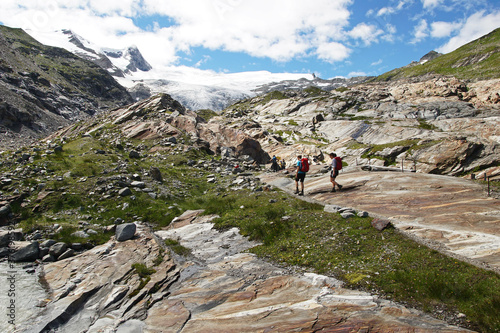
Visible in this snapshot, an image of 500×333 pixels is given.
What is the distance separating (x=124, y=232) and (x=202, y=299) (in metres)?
7.59

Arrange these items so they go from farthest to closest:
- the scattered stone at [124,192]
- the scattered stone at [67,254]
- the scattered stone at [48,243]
→ the scattered stone at [124,192]
the scattered stone at [48,243]
the scattered stone at [67,254]

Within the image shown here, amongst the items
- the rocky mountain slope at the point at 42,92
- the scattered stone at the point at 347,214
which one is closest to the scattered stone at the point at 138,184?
the scattered stone at the point at 347,214

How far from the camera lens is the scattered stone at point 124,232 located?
14383 millimetres

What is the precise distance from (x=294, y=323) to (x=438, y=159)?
47.2 m

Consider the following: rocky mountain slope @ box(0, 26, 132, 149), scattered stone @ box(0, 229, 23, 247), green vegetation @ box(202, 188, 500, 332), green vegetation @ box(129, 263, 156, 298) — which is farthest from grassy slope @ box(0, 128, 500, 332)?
rocky mountain slope @ box(0, 26, 132, 149)

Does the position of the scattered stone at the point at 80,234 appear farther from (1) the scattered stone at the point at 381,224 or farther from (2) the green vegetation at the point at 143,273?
(1) the scattered stone at the point at 381,224

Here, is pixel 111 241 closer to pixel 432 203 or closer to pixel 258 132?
pixel 432 203

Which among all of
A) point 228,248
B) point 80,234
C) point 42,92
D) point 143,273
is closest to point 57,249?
point 80,234

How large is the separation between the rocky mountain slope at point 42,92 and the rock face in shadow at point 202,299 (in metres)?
72.0

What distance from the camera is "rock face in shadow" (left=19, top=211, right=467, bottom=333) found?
732 centimetres

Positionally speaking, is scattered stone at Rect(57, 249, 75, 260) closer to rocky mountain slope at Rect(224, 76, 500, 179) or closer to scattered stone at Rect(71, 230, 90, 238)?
scattered stone at Rect(71, 230, 90, 238)

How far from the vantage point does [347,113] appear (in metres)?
97.9

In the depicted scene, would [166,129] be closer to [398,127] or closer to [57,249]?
[57,249]

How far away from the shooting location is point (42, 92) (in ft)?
378
